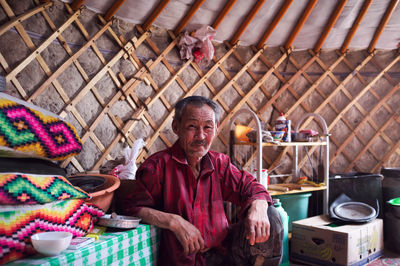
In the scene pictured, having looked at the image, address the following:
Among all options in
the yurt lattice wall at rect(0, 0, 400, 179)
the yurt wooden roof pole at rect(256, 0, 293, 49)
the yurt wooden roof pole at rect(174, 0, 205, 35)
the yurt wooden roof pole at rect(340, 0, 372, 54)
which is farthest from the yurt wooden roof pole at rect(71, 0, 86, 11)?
the yurt wooden roof pole at rect(340, 0, 372, 54)

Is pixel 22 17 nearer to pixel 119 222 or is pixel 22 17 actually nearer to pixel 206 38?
pixel 206 38

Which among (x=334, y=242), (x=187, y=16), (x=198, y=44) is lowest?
(x=334, y=242)

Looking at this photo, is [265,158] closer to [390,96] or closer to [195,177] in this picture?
[390,96]

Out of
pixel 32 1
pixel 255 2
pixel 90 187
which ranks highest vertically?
pixel 255 2

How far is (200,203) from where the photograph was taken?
1.18 meters

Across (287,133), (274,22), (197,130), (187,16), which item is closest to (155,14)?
(187,16)

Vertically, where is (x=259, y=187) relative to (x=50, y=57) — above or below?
below

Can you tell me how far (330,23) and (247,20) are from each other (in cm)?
65

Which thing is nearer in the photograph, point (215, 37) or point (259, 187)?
point (259, 187)

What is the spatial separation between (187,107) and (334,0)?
1727mm

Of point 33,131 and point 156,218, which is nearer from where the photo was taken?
point 33,131

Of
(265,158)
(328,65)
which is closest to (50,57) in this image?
(265,158)

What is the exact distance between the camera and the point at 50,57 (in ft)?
6.25

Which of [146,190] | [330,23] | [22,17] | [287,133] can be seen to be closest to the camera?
[146,190]
